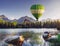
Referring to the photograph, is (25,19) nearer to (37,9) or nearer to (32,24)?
(32,24)

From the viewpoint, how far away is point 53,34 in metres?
2.62

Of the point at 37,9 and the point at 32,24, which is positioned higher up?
the point at 37,9

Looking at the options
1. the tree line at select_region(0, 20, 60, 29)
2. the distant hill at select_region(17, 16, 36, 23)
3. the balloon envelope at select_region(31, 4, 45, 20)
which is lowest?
the tree line at select_region(0, 20, 60, 29)

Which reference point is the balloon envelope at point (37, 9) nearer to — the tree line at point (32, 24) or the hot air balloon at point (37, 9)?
the hot air balloon at point (37, 9)

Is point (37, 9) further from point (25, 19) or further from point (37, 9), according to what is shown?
point (25, 19)

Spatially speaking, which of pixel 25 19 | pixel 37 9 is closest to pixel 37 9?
pixel 37 9

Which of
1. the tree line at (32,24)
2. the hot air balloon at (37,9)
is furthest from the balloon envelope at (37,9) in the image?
the tree line at (32,24)

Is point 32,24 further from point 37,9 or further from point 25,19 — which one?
point 37,9

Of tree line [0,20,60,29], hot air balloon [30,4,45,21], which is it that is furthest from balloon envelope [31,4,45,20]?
tree line [0,20,60,29]

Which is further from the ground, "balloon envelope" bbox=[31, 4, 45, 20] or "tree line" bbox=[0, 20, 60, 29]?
"balloon envelope" bbox=[31, 4, 45, 20]

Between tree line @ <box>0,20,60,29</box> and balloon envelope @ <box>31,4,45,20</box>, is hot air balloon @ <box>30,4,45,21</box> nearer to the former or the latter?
balloon envelope @ <box>31,4,45,20</box>

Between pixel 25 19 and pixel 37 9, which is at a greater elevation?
pixel 37 9

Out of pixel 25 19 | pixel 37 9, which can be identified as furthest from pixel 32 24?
pixel 37 9

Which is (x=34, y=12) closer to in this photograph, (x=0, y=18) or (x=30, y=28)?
(x=30, y=28)
